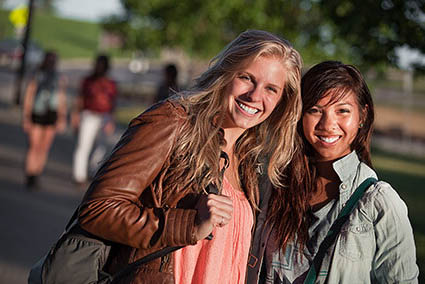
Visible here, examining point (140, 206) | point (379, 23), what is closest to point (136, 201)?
point (140, 206)

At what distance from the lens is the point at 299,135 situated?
9.91 ft

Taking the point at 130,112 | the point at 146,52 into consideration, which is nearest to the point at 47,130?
the point at 130,112

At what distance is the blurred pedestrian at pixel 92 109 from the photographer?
31.4 feet

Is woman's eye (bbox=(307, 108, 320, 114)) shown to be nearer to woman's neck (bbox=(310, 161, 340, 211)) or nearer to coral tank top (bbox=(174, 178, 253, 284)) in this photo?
woman's neck (bbox=(310, 161, 340, 211))

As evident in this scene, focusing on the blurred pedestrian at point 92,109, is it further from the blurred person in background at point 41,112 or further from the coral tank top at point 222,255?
the coral tank top at point 222,255

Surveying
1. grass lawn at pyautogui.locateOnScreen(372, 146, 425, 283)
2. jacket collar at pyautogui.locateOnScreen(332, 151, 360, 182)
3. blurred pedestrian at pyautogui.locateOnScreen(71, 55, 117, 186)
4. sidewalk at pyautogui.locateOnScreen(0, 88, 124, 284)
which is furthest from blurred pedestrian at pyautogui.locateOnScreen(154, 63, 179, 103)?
jacket collar at pyautogui.locateOnScreen(332, 151, 360, 182)

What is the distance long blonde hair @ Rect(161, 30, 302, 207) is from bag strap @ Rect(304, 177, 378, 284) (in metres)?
0.35

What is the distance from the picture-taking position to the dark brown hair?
2.82m

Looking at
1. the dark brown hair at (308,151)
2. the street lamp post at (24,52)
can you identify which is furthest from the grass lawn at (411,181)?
the street lamp post at (24,52)

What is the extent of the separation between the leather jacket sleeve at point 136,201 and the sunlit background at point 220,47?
30.5 inches

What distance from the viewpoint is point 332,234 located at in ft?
8.78

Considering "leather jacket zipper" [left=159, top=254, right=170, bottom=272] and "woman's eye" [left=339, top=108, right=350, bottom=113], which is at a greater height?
"woman's eye" [left=339, top=108, right=350, bottom=113]

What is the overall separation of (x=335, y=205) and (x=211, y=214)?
25.8 inches

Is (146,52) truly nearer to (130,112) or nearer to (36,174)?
(130,112)
